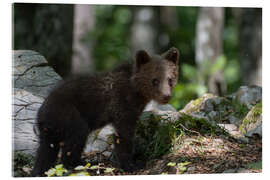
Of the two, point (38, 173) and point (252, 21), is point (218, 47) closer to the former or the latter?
point (252, 21)

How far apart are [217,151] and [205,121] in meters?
0.64

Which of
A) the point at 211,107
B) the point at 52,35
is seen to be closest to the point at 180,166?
the point at 211,107

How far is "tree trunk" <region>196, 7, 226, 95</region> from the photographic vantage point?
12688mm

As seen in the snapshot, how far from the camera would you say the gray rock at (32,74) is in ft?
23.6

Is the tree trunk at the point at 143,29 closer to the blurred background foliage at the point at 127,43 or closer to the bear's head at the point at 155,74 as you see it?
the blurred background foliage at the point at 127,43

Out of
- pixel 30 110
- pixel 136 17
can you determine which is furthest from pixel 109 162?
pixel 136 17

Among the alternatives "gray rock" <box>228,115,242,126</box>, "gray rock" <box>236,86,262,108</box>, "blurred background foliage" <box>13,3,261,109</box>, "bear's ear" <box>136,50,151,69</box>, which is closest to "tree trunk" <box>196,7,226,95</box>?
"blurred background foliage" <box>13,3,261,109</box>

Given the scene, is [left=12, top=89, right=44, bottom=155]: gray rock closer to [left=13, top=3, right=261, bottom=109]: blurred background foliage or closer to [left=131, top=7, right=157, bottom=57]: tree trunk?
[left=13, top=3, right=261, bottom=109]: blurred background foliage

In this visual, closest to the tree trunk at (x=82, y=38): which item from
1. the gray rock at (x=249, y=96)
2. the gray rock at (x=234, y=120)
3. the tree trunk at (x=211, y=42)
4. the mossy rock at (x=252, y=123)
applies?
the tree trunk at (x=211, y=42)

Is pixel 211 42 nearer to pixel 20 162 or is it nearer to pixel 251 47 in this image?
pixel 251 47

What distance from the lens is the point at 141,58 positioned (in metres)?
6.62

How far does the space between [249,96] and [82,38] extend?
996 centimetres

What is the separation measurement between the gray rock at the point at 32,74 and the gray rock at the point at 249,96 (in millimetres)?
3810

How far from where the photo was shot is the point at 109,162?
7.01 metres
